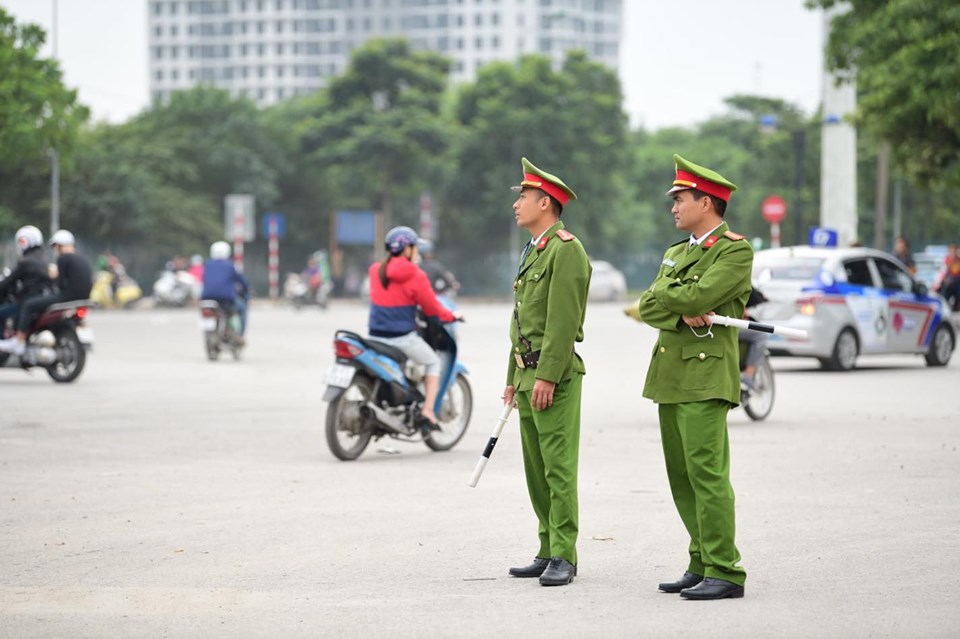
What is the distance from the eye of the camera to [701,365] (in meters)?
6.83

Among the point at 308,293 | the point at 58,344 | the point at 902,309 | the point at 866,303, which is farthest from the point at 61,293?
the point at 308,293

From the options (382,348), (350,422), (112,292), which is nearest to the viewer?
(350,422)

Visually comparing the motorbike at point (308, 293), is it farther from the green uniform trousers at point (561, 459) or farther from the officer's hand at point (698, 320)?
the officer's hand at point (698, 320)

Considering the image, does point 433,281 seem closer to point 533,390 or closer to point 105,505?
point 105,505

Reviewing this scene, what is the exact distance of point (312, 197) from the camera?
7375cm

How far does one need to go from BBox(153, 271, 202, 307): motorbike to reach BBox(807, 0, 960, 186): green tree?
1008 inches

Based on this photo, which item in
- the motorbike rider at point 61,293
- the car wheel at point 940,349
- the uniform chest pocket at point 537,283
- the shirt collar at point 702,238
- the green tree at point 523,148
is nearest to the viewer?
the shirt collar at point 702,238

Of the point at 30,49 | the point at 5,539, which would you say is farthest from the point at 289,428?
the point at 30,49

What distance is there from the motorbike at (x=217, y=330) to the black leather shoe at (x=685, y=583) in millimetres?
18879

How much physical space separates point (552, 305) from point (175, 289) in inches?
1849

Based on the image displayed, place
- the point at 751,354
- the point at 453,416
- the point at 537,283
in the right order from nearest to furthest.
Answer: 1. the point at 537,283
2. the point at 453,416
3. the point at 751,354

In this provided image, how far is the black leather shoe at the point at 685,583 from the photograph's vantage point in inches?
276

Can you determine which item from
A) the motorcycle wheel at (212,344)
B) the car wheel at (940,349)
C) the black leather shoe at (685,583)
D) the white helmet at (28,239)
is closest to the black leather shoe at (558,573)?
the black leather shoe at (685,583)

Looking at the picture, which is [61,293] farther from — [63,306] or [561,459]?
[561,459]
